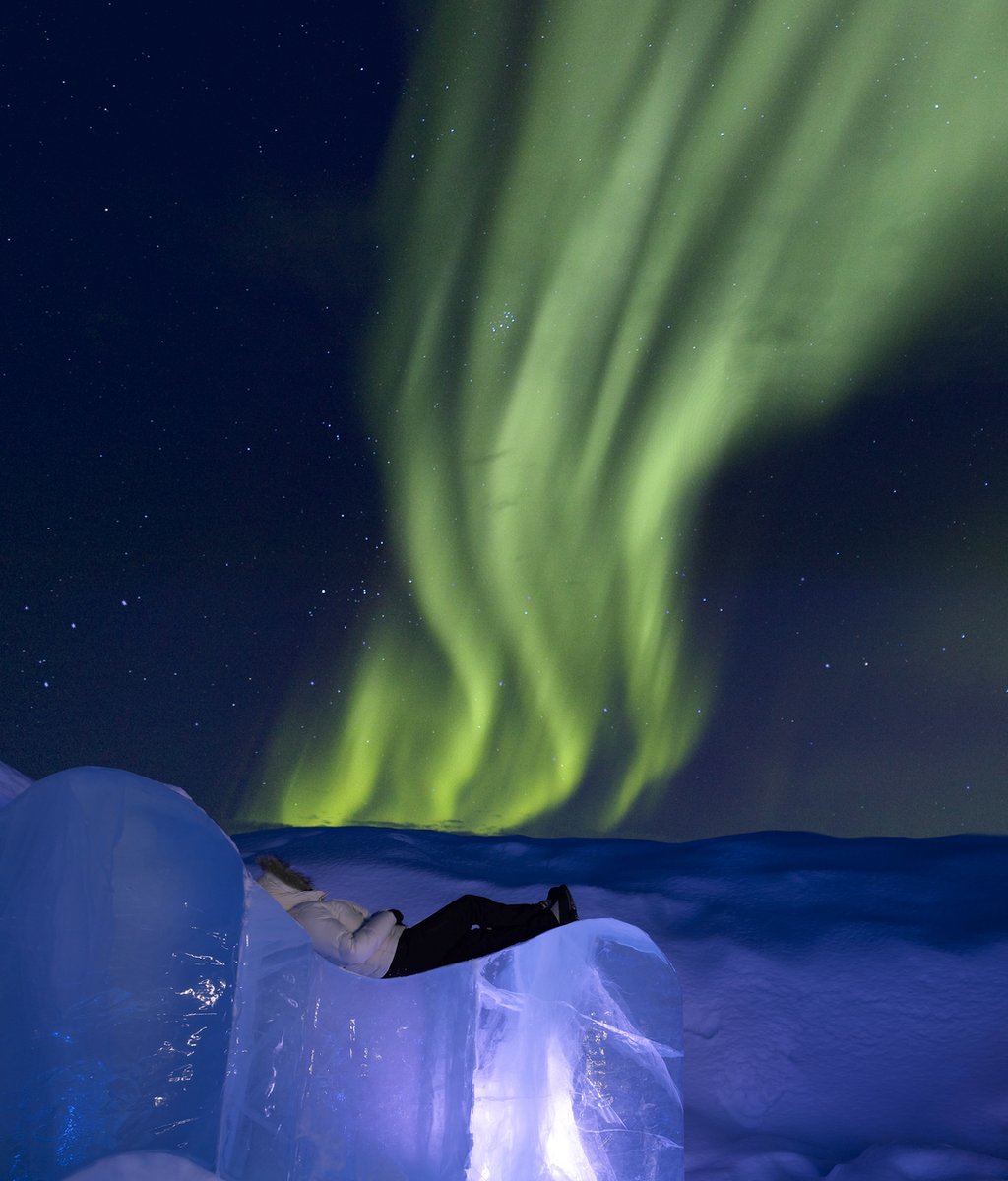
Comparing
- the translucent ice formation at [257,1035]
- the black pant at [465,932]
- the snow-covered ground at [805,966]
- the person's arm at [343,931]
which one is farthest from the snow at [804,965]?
the person's arm at [343,931]

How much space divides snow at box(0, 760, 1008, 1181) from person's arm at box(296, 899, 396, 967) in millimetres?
997

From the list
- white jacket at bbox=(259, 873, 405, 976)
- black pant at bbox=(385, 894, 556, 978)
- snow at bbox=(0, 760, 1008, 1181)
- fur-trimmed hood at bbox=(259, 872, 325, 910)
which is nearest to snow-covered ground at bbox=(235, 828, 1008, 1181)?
snow at bbox=(0, 760, 1008, 1181)

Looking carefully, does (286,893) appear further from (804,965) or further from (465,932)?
(804,965)

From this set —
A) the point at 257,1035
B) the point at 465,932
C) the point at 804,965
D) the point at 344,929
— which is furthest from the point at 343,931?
the point at 804,965

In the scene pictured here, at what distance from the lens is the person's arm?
2.91m

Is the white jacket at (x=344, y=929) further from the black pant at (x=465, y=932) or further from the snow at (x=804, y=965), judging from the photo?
the snow at (x=804, y=965)

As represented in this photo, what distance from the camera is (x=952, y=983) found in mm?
3893

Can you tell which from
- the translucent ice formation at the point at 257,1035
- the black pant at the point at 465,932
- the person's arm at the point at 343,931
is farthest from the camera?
the black pant at the point at 465,932

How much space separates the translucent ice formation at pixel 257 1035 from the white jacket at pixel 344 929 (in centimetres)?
72

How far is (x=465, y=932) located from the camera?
10.5 ft

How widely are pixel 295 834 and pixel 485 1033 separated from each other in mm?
4430

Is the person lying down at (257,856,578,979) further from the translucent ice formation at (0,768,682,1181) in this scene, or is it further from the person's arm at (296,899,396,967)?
the translucent ice formation at (0,768,682,1181)

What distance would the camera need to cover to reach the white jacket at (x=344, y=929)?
2921 millimetres

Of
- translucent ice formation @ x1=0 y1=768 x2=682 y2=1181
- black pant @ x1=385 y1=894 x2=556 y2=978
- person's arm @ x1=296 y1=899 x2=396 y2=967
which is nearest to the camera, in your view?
translucent ice formation @ x1=0 y1=768 x2=682 y2=1181
